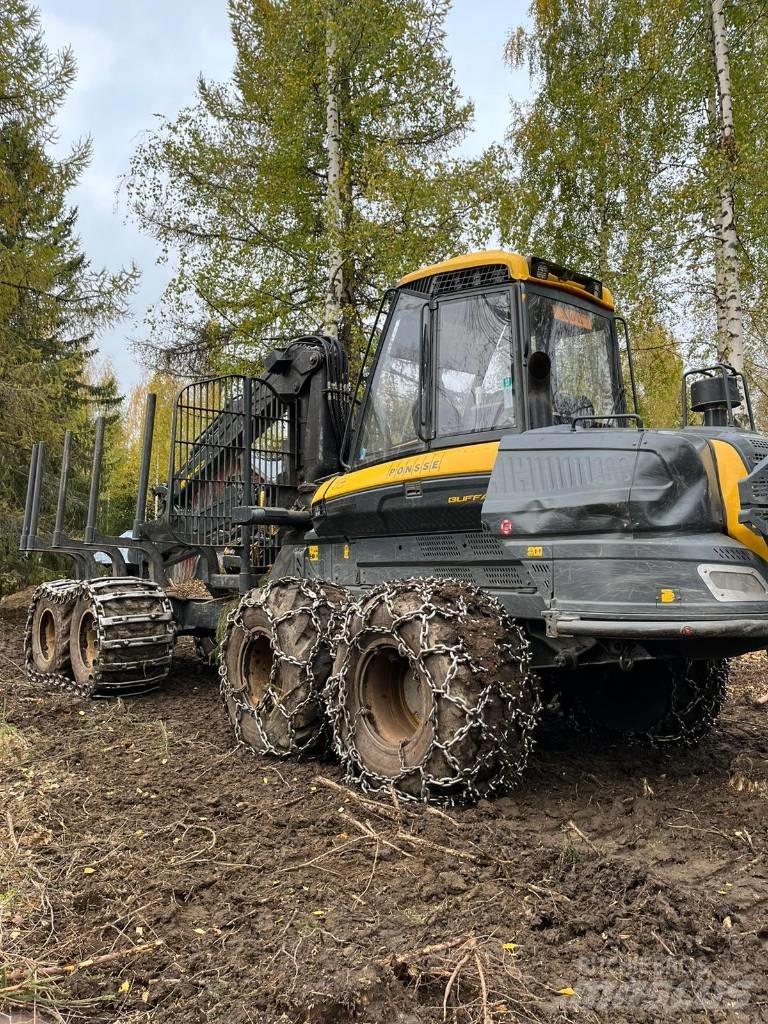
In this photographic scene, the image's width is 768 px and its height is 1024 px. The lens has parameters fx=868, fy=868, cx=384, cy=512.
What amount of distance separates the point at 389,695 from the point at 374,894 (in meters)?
1.62

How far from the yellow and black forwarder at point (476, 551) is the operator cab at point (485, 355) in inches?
0.6

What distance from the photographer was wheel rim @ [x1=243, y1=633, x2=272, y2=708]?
553cm

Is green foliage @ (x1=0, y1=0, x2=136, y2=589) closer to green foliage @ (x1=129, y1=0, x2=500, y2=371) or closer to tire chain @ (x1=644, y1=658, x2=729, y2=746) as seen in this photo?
green foliage @ (x1=129, y1=0, x2=500, y2=371)

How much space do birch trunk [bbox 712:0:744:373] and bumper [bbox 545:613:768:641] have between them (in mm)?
7402

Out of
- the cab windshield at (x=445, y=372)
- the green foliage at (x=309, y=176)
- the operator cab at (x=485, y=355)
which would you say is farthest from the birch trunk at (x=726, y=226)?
the cab windshield at (x=445, y=372)

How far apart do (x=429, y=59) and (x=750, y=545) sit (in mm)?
12305

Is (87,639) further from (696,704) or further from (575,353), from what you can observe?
(696,704)

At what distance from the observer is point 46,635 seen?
26.6 ft

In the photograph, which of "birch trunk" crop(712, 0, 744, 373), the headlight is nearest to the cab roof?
the headlight

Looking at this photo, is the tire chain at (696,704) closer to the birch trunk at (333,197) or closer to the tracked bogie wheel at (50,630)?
the tracked bogie wheel at (50,630)

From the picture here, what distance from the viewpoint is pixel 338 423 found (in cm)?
696

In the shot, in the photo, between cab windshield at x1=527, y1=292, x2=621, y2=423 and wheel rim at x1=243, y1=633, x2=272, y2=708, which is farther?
wheel rim at x1=243, y1=633, x2=272, y2=708

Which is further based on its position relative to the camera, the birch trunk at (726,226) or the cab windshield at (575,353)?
the birch trunk at (726,226)

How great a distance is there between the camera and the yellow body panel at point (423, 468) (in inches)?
179
